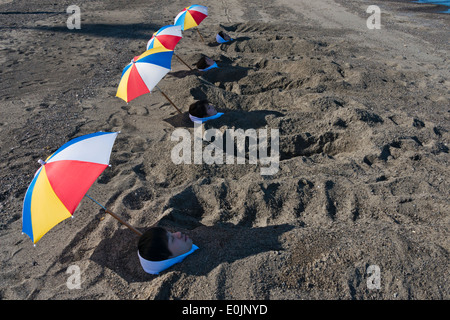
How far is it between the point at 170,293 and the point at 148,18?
11.6 meters

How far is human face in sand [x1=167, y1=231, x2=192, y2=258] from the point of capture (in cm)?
324

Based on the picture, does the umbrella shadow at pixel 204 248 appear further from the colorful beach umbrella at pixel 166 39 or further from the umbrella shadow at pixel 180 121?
the colorful beach umbrella at pixel 166 39

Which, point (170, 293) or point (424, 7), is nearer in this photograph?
point (170, 293)

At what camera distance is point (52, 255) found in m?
3.58

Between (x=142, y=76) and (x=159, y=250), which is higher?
(x=142, y=76)

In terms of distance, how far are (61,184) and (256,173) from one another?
8.39 feet

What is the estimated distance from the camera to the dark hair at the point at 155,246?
10.4 ft

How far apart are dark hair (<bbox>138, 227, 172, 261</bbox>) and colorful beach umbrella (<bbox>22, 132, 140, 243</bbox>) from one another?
774mm

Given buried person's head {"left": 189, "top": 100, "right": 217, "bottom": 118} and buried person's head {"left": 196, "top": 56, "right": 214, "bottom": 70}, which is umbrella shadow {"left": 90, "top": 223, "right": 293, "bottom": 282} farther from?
buried person's head {"left": 196, "top": 56, "right": 214, "bottom": 70}

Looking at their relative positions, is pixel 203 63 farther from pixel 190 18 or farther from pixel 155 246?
pixel 155 246

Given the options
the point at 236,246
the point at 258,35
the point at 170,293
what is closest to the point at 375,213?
the point at 236,246

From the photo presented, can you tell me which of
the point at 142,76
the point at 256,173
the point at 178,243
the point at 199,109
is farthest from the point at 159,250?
the point at 199,109

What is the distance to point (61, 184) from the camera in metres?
2.89

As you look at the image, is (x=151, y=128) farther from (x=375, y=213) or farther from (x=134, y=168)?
(x=375, y=213)
